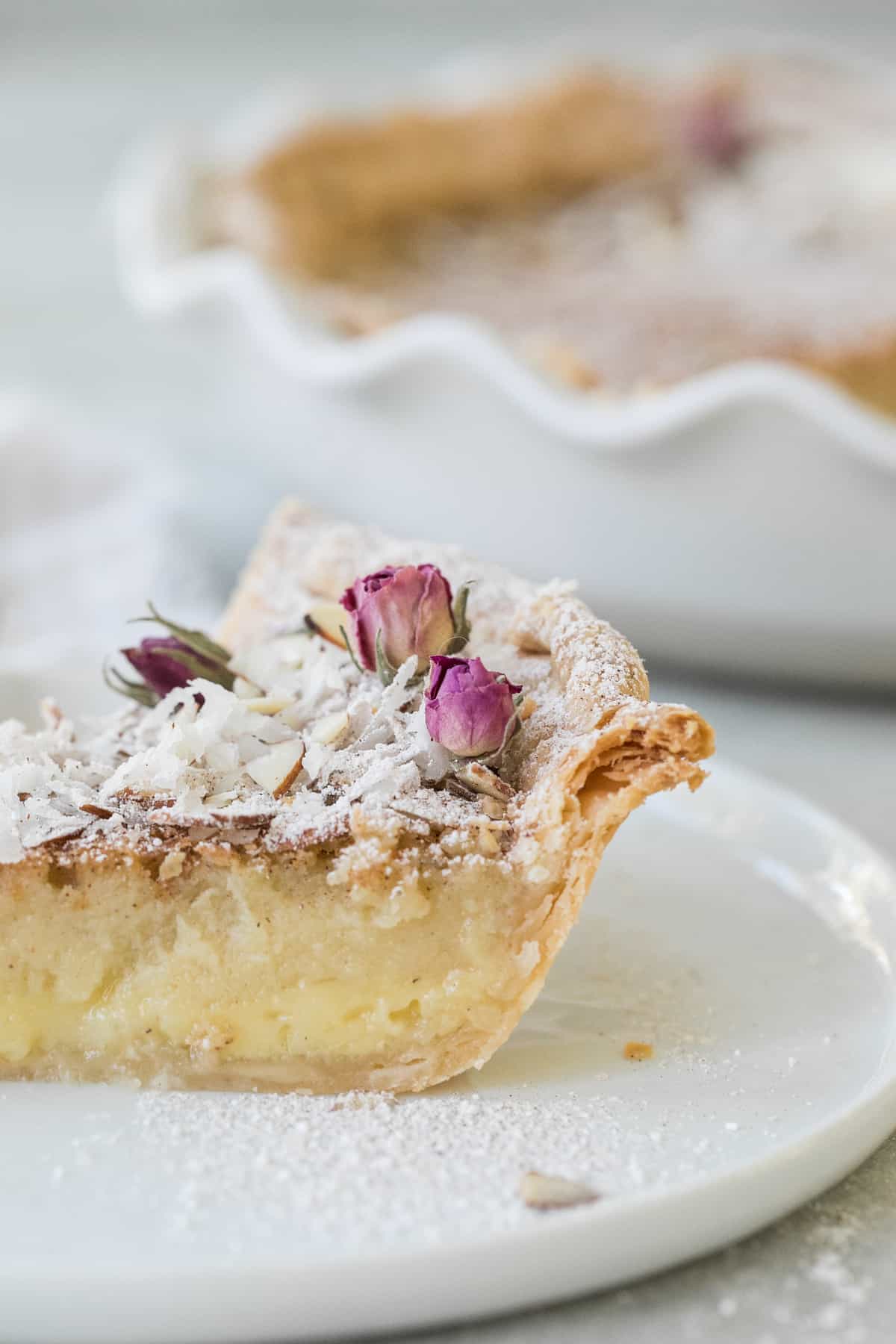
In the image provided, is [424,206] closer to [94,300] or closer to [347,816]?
[94,300]

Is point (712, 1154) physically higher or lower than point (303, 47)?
lower

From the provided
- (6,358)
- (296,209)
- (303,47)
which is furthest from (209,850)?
(303,47)

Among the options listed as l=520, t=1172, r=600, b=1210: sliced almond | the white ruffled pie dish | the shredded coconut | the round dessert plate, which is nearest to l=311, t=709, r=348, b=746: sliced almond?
the shredded coconut

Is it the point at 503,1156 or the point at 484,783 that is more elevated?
the point at 484,783

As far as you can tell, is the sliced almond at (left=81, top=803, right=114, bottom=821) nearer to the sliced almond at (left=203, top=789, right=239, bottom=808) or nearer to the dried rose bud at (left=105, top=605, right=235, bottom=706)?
the sliced almond at (left=203, top=789, right=239, bottom=808)

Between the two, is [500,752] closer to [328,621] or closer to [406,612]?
[406,612]

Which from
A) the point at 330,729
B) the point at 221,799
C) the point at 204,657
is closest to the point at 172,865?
the point at 221,799
